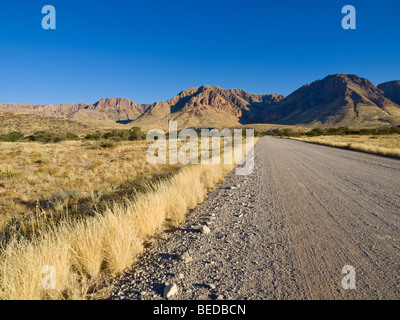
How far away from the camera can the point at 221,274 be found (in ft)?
7.06

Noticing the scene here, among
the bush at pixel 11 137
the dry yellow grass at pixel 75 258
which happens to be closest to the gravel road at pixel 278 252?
the dry yellow grass at pixel 75 258

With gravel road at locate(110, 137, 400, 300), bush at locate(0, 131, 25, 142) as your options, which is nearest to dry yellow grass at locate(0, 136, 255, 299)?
gravel road at locate(110, 137, 400, 300)

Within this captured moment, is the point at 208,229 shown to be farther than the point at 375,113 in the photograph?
No

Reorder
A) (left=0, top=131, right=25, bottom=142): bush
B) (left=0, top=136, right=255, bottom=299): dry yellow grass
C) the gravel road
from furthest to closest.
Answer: (left=0, top=131, right=25, bottom=142): bush → the gravel road → (left=0, top=136, right=255, bottom=299): dry yellow grass

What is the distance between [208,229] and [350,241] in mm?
2167

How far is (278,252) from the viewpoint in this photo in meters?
2.57

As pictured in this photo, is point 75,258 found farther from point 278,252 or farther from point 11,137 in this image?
point 11,137

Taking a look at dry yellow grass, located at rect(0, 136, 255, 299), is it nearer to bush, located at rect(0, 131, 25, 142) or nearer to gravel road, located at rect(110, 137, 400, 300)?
gravel road, located at rect(110, 137, 400, 300)

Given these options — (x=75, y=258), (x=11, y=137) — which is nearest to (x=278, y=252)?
(x=75, y=258)

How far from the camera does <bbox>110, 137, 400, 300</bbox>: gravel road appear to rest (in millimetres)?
1909

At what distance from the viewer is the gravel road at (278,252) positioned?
191 centimetres

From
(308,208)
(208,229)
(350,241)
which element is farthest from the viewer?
(308,208)
